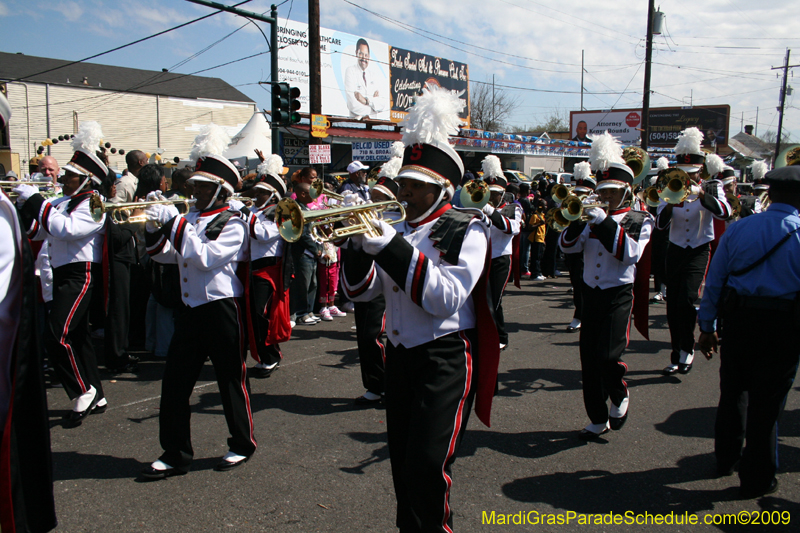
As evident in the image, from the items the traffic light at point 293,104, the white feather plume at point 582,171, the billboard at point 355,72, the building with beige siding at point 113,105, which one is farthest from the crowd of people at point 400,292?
the building with beige siding at point 113,105

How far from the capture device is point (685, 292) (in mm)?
6090

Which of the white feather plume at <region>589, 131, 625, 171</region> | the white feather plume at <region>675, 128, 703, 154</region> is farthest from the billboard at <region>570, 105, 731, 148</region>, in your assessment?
the white feather plume at <region>589, 131, 625, 171</region>

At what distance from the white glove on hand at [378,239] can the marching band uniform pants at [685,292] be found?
4.75m

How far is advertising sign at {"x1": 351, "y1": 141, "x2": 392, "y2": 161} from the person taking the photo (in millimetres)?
17062

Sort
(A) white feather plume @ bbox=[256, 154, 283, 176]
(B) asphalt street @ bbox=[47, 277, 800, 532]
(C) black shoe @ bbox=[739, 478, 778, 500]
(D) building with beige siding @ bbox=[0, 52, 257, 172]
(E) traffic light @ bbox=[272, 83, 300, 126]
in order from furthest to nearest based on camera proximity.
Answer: (D) building with beige siding @ bbox=[0, 52, 257, 172], (E) traffic light @ bbox=[272, 83, 300, 126], (A) white feather plume @ bbox=[256, 154, 283, 176], (C) black shoe @ bbox=[739, 478, 778, 500], (B) asphalt street @ bbox=[47, 277, 800, 532]

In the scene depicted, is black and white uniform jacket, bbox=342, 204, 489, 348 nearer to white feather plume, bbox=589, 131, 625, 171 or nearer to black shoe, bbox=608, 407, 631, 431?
black shoe, bbox=608, 407, 631, 431

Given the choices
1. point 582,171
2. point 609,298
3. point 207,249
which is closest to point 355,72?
point 582,171

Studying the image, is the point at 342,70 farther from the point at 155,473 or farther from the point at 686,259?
the point at 155,473

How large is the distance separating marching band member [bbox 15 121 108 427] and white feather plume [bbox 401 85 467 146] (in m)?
3.28

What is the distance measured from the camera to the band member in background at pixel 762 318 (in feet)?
11.3

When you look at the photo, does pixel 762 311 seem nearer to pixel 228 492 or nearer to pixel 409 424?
pixel 409 424

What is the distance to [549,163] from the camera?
30828 mm

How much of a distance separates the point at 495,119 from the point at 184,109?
26578mm

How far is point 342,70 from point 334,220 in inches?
1022
